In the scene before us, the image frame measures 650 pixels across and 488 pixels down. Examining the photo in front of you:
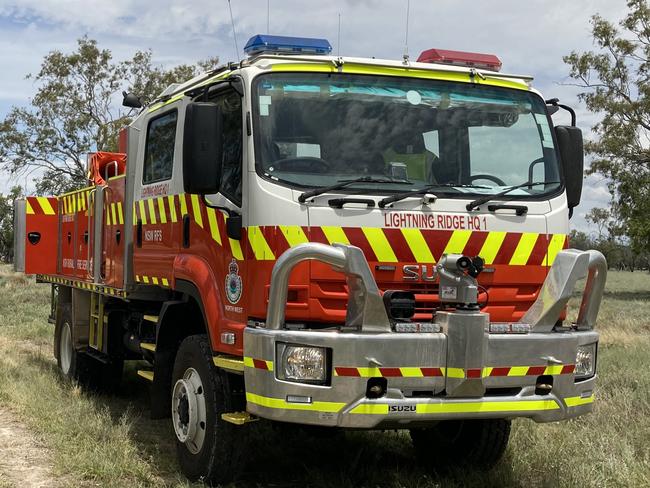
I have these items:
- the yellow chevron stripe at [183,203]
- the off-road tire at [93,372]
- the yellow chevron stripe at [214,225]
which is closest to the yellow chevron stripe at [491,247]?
the yellow chevron stripe at [214,225]

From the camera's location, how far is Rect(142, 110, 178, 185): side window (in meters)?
6.09

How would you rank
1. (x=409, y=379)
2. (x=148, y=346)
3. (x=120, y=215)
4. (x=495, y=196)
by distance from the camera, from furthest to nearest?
(x=120, y=215), (x=148, y=346), (x=495, y=196), (x=409, y=379)

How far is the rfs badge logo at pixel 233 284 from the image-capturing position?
4.84 meters

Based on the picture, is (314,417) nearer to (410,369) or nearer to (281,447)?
(410,369)

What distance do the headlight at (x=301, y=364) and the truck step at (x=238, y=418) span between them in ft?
1.95

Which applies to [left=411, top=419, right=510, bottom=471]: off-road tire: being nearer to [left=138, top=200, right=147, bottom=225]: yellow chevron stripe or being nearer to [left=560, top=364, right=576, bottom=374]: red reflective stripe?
[left=560, top=364, right=576, bottom=374]: red reflective stripe

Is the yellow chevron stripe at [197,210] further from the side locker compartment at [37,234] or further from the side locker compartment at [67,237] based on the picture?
the side locker compartment at [37,234]

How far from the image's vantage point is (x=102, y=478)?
18.0 ft

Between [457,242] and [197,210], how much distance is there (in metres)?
1.82

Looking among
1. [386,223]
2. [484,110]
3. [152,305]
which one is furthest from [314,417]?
[152,305]

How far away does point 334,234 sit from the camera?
458cm

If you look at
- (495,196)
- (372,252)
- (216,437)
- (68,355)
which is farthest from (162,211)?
(68,355)

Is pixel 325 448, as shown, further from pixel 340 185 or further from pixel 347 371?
pixel 340 185

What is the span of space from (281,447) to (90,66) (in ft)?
116
